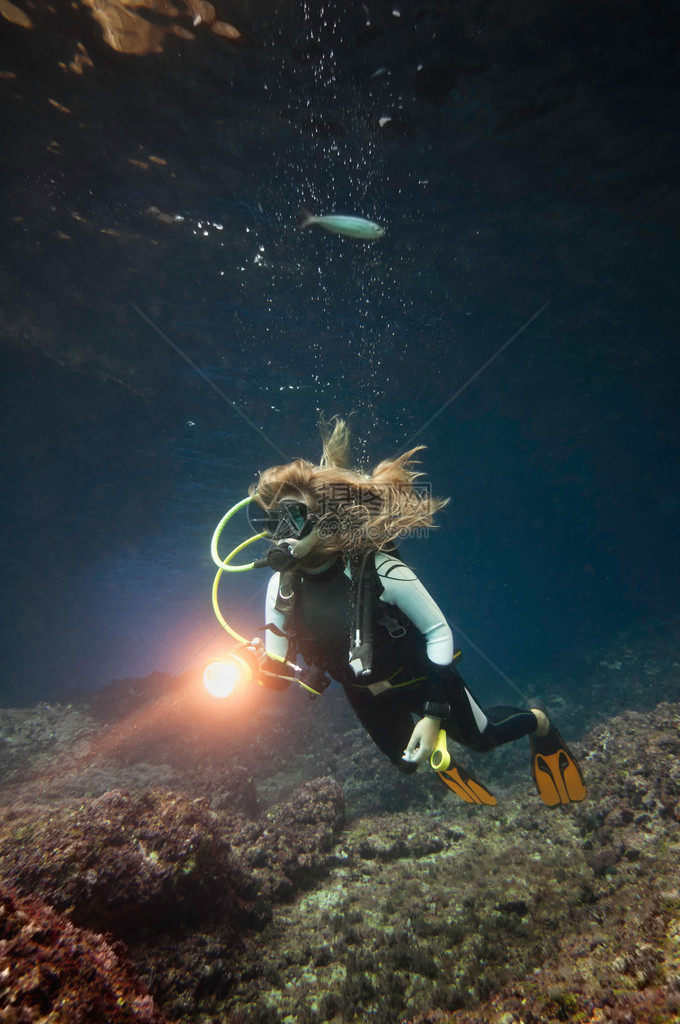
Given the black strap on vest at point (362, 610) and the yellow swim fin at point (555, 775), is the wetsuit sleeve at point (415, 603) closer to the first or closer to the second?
the black strap on vest at point (362, 610)

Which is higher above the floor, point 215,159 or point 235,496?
point 215,159

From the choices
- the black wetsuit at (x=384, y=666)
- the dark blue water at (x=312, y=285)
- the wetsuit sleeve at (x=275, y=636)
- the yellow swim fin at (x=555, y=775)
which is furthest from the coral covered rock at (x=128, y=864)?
the dark blue water at (x=312, y=285)

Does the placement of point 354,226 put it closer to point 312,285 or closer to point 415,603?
point 312,285

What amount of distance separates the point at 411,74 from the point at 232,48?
2.72 m

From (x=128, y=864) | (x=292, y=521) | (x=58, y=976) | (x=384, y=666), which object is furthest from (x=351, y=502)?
(x=128, y=864)

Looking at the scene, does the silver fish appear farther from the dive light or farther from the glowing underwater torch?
the glowing underwater torch

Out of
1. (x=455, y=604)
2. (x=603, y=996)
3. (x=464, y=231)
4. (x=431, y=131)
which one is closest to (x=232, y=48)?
(x=431, y=131)

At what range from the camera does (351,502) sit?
3623 millimetres

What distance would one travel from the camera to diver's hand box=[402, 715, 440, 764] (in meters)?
2.80

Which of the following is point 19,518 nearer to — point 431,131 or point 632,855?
point 431,131

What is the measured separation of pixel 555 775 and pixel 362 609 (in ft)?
11.5

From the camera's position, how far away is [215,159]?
7246 mm

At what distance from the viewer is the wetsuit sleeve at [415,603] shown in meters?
3.26

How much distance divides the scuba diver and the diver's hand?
4 cm
